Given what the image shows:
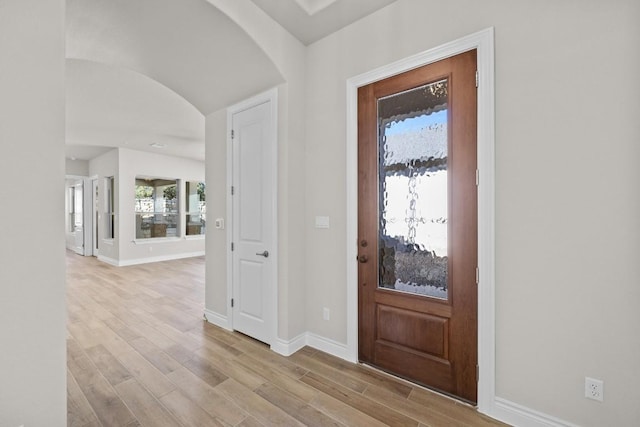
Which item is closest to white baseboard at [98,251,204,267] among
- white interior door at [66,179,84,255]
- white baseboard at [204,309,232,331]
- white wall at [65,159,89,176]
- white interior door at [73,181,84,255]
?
white interior door at [73,181,84,255]

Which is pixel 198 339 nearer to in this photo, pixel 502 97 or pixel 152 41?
pixel 152 41

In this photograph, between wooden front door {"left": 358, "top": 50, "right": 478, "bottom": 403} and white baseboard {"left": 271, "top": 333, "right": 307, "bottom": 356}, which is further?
white baseboard {"left": 271, "top": 333, "right": 307, "bottom": 356}

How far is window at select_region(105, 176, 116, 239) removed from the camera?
23.4 ft

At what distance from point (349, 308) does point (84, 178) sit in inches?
375

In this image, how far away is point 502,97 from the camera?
68.0 inches

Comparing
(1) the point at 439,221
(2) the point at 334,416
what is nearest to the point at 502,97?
(1) the point at 439,221

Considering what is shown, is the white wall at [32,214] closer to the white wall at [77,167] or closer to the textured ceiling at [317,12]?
the textured ceiling at [317,12]

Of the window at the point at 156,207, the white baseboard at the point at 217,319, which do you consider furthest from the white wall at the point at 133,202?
the white baseboard at the point at 217,319

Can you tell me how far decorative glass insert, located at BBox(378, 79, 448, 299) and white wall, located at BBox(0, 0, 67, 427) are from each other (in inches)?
77.4

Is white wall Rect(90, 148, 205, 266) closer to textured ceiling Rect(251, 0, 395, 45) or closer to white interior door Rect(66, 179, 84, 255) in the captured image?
white interior door Rect(66, 179, 84, 255)

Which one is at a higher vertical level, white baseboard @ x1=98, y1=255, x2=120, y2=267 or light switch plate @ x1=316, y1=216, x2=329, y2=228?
light switch plate @ x1=316, y1=216, x2=329, y2=228

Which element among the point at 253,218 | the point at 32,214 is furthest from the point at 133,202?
the point at 32,214

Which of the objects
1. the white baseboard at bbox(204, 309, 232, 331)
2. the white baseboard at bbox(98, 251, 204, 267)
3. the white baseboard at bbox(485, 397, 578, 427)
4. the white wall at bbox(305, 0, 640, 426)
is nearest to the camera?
the white wall at bbox(305, 0, 640, 426)

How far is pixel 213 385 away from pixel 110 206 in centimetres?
716
